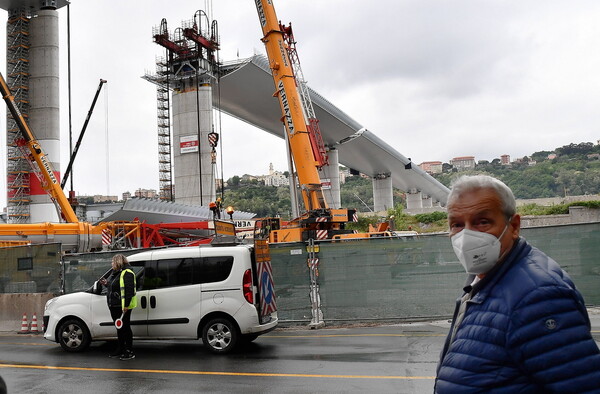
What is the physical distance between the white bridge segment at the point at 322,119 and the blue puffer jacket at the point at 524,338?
5479cm

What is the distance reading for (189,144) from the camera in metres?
56.4

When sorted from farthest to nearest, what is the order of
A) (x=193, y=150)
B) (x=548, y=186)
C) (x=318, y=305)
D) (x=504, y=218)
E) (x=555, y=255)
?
(x=548, y=186), (x=193, y=150), (x=318, y=305), (x=555, y=255), (x=504, y=218)

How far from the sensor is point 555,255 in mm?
12570

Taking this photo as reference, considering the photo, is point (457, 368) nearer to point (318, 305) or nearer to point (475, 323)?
point (475, 323)

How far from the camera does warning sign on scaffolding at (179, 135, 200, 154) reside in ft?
184

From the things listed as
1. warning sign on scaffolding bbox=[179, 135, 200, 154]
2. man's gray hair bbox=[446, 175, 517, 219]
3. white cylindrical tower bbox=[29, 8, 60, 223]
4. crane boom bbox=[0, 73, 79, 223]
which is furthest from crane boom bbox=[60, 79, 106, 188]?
man's gray hair bbox=[446, 175, 517, 219]

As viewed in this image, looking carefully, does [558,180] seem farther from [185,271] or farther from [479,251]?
[479,251]

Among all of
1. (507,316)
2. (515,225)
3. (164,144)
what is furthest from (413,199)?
(507,316)

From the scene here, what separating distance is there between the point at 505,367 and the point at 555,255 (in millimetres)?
11460

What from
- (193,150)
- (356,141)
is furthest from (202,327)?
(356,141)

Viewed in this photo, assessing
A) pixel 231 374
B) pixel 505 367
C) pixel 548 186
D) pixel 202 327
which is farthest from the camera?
pixel 548 186

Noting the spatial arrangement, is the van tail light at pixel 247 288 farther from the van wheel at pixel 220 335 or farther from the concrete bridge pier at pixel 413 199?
the concrete bridge pier at pixel 413 199

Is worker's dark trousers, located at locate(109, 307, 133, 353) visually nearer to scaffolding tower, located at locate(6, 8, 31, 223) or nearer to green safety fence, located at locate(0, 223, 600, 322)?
green safety fence, located at locate(0, 223, 600, 322)

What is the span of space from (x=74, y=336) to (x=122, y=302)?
1.78 metres
